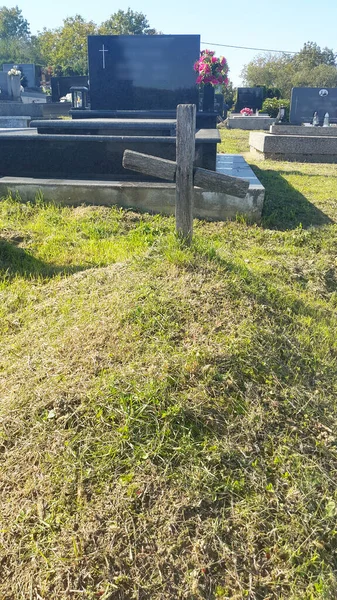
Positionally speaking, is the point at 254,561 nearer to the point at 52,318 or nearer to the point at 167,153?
the point at 52,318

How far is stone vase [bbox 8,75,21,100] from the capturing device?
21.7 meters

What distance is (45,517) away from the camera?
1729 mm

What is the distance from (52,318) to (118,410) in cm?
104

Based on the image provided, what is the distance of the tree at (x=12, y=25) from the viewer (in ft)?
258

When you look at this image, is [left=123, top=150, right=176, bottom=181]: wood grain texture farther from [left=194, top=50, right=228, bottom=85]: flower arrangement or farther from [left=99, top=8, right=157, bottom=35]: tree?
[left=99, top=8, right=157, bottom=35]: tree

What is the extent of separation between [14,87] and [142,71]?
53.0 feet

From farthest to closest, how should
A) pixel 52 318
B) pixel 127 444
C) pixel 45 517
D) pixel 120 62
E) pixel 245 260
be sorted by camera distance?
pixel 120 62
pixel 245 260
pixel 52 318
pixel 127 444
pixel 45 517

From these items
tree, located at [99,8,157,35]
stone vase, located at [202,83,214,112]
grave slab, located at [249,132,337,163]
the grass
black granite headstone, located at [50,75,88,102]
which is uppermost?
tree, located at [99,8,157,35]

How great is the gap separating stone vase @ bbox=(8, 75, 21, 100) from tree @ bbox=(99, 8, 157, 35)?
145ft

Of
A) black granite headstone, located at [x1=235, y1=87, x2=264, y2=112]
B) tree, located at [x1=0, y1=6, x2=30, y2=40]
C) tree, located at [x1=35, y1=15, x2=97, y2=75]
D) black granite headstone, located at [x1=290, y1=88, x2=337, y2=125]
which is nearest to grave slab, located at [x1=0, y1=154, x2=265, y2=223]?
black granite headstone, located at [x1=290, y1=88, x2=337, y2=125]

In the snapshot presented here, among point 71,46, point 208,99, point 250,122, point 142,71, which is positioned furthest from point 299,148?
point 71,46

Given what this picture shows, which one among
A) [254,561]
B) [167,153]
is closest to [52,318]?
[254,561]

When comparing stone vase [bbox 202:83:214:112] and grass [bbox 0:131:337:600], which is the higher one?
stone vase [bbox 202:83:214:112]

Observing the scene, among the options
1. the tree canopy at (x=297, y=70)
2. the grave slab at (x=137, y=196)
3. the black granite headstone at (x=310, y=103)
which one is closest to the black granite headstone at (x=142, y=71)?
the grave slab at (x=137, y=196)
